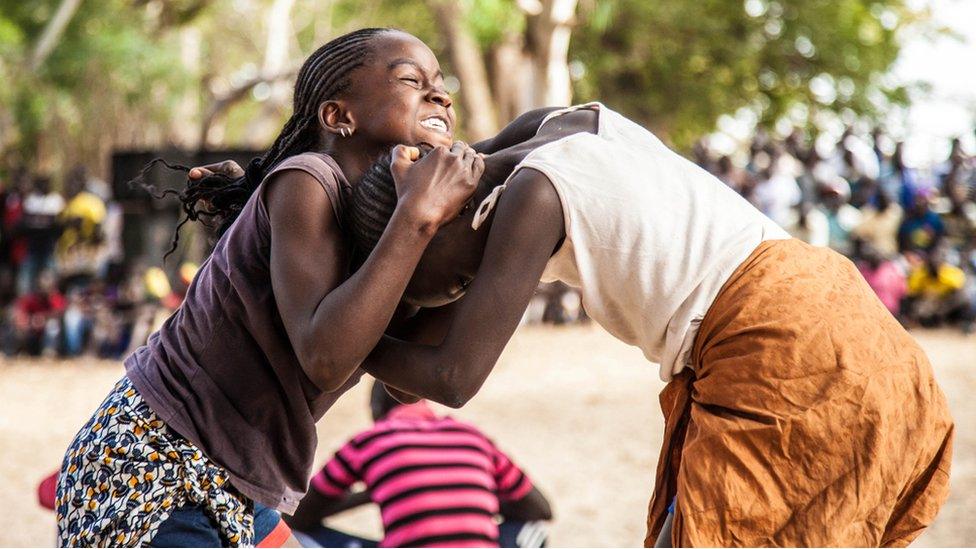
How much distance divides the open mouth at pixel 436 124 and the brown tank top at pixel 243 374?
222 millimetres

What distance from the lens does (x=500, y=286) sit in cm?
197

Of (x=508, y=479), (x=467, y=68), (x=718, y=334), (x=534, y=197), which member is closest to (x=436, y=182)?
(x=534, y=197)

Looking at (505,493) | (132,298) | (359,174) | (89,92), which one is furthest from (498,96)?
(359,174)

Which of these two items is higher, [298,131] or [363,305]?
[298,131]

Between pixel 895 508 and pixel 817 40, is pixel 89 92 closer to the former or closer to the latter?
pixel 817 40

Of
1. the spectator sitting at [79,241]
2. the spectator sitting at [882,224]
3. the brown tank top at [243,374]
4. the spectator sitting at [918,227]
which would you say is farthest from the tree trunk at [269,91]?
the brown tank top at [243,374]

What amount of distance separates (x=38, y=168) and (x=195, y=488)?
1900 cm

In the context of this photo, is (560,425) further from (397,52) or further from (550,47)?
(397,52)

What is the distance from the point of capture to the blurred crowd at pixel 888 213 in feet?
37.3

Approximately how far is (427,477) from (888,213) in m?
9.79

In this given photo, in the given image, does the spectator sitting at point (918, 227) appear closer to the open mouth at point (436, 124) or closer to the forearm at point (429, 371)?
the open mouth at point (436, 124)

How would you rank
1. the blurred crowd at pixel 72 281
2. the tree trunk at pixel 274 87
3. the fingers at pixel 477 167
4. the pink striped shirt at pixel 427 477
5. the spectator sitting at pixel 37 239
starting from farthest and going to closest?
the tree trunk at pixel 274 87
the spectator sitting at pixel 37 239
the blurred crowd at pixel 72 281
the pink striped shirt at pixel 427 477
the fingers at pixel 477 167

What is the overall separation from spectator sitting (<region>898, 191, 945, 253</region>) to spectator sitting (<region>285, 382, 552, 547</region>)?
9177 mm

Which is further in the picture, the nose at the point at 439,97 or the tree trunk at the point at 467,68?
the tree trunk at the point at 467,68
